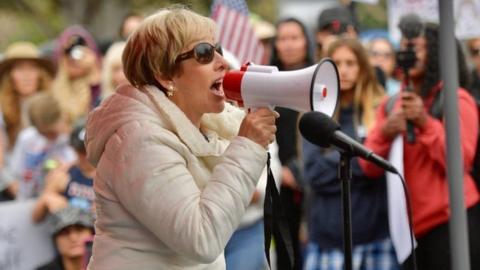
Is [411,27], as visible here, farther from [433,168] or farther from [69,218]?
[69,218]

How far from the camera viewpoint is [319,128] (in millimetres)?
3883

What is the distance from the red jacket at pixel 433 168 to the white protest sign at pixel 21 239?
2431mm

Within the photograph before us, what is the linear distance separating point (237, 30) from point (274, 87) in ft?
14.8

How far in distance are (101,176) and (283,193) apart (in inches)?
160

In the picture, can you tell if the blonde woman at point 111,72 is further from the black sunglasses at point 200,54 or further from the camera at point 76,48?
the black sunglasses at point 200,54

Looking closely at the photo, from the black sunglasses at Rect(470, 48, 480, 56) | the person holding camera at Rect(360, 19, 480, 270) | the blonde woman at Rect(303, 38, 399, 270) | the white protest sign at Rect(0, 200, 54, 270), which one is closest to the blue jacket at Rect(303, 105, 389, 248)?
the blonde woman at Rect(303, 38, 399, 270)

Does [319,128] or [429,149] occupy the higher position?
[319,128]

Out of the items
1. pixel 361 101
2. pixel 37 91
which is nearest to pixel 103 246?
pixel 361 101

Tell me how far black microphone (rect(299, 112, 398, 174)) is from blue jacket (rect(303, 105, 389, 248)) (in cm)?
239

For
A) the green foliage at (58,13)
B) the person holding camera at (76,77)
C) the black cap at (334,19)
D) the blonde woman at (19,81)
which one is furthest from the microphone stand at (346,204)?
the green foliage at (58,13)

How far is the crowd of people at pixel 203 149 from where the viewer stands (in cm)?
361

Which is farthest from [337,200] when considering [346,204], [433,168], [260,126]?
[260,126]

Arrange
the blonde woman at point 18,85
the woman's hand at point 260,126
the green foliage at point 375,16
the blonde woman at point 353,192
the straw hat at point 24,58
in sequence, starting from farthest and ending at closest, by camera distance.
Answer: the green foliage at point 375,16 → the straw hat at point 24,58 → the blonde woman at point 18,85 → the blonde woman at point 353,192 → the woman's hand at point 260,126

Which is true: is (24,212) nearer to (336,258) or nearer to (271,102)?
(336,258)
